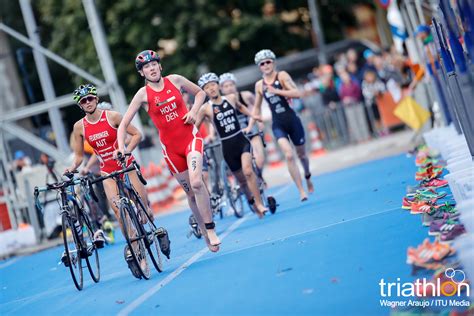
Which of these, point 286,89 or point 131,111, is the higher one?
point 286,89

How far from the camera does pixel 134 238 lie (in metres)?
10.0

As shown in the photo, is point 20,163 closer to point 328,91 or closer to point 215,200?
point 328,91

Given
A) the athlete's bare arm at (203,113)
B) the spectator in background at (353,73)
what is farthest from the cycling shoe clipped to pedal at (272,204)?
the spectator in background at (353,73)

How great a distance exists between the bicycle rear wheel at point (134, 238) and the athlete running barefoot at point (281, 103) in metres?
4.44

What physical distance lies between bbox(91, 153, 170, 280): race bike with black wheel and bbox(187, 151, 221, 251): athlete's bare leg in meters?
0.54

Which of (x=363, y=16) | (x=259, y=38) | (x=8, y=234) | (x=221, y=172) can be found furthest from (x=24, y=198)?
(x=363, y=16)

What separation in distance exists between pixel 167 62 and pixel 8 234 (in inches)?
737

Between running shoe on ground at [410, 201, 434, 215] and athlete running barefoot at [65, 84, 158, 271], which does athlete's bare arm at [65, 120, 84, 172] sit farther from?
running shoe on ground at [410, 201, 434, 215]

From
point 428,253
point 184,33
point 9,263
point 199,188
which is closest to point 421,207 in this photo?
point 199,188

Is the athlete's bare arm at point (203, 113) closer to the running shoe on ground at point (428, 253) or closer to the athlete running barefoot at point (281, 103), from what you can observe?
the athlete running barefoot at point (281, 103)

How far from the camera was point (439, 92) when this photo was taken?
52.2ft

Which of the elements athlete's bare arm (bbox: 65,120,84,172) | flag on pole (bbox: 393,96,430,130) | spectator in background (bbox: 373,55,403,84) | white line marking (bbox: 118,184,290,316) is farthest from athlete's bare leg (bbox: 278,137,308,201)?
spectator in background (bbox: 373,55,403,84)

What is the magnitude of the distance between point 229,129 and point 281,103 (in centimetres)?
158

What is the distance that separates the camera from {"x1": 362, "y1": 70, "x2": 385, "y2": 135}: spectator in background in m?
26.9
